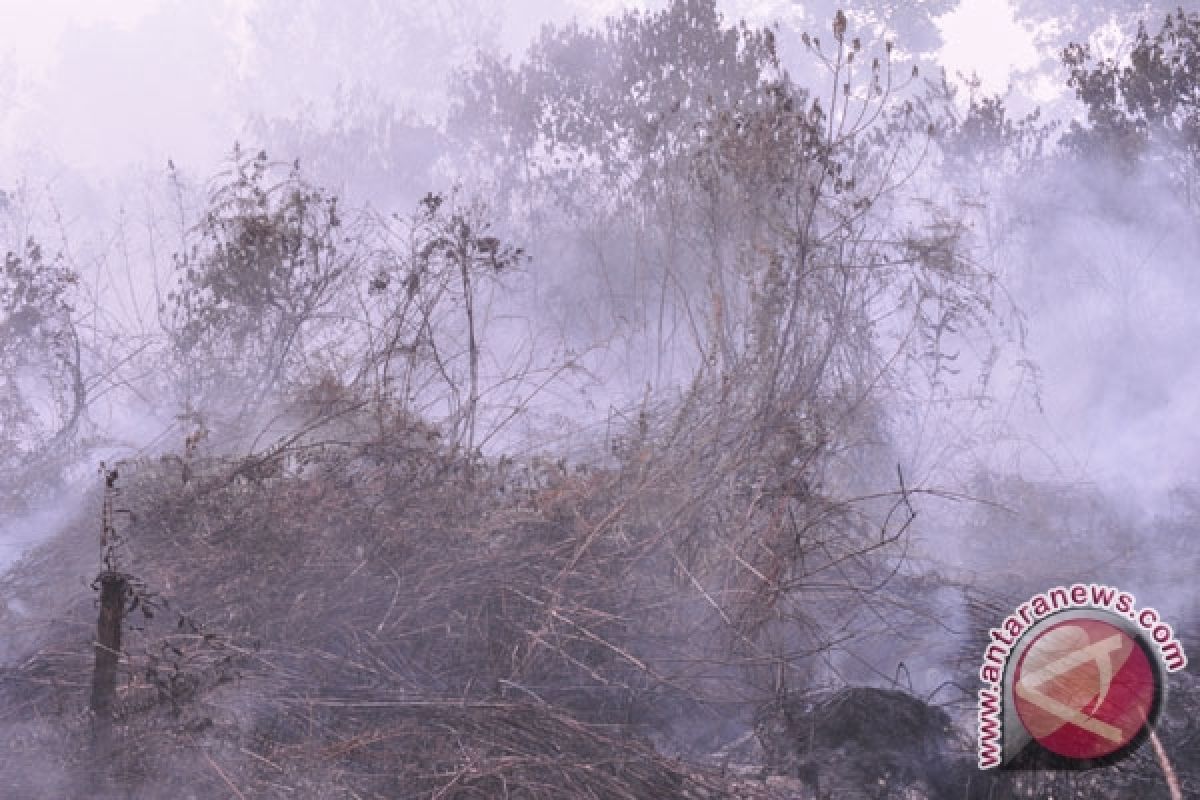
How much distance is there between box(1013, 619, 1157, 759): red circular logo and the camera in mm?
2895

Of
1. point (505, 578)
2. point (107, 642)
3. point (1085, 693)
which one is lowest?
point (107, 642)

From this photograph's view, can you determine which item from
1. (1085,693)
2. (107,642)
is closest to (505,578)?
(107,642)

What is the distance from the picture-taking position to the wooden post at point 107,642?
2855 mm

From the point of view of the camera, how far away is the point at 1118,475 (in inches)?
271

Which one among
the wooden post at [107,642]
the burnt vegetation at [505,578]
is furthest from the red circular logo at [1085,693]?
the wooden post at [107,642]

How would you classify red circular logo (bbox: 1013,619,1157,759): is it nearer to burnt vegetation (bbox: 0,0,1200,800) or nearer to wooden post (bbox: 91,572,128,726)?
burnt vegetation (bbox: 0,0,1200,800)

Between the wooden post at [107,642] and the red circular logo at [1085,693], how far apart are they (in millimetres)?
2554

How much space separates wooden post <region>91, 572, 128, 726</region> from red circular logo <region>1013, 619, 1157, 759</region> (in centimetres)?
255

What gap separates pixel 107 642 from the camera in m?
2.90

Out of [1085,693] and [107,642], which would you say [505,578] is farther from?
[1085,693]

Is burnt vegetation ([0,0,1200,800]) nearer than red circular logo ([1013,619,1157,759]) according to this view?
No

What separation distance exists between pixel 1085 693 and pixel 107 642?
2.76 meters

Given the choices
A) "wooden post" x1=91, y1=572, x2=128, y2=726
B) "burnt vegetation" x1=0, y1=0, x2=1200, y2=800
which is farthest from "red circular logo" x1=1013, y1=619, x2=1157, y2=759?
"wooden post" x1=91, y1=572, x2=128, y2=726

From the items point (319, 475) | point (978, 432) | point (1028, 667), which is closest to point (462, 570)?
point (319, 475)
